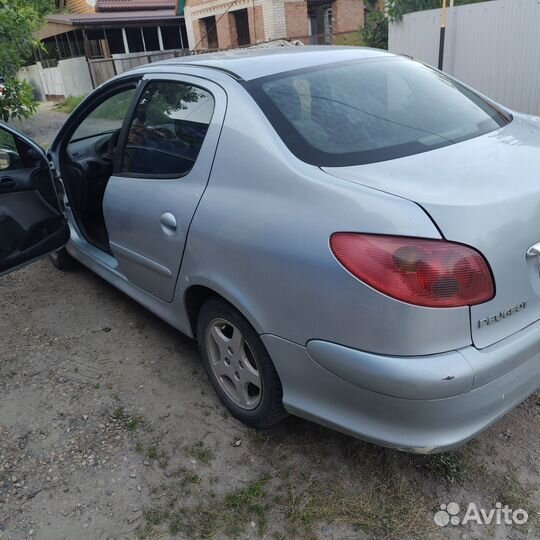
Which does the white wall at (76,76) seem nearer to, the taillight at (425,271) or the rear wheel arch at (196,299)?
the rear wheel arch at (196,299)

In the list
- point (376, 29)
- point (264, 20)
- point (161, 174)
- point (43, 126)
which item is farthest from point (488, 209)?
point (264, 20)

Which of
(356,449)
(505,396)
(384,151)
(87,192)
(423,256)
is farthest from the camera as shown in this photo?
(87,192)

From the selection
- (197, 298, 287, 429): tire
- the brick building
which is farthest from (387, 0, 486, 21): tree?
the brick building

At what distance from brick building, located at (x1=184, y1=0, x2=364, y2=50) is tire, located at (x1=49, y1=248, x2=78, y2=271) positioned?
54.9 ft

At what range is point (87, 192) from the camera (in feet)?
13.3

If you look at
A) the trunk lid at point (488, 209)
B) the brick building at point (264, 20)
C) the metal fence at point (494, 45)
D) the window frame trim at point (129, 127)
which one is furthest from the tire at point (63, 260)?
the brick building at point (264, 20)

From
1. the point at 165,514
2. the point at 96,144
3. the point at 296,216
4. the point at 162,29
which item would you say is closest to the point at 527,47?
the point at 96,144

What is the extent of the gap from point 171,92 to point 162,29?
27.9m

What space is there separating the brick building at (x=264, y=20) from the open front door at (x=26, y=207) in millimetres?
17335

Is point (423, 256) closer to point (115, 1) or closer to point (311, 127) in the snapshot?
point (311, 127)

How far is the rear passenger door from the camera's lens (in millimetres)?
2496

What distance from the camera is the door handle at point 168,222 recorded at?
2.57 m

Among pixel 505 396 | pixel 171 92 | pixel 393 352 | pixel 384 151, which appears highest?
pixel 171 92

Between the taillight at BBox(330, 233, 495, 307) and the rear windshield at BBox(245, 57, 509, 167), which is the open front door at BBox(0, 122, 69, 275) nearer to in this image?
the rear windshield at BBox(245, 57, 509, 167)
